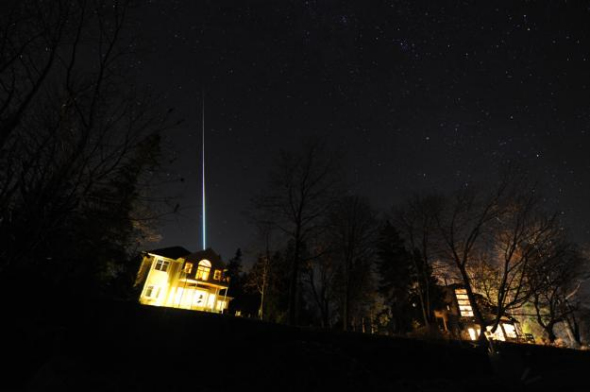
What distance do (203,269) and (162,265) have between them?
415cm

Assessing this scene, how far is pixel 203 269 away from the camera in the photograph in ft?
93.9

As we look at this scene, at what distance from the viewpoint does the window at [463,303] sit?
103 ft

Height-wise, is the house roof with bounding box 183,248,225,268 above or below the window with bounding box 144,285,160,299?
above

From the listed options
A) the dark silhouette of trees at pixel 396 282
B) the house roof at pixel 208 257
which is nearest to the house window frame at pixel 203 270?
the house roof at pixel 208 257

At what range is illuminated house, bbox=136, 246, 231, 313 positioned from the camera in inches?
1003

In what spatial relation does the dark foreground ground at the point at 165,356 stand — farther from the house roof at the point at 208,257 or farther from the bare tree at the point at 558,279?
the house roof at the point at 208,257

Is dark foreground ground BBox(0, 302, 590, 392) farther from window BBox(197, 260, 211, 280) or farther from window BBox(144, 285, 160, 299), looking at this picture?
window BBox(197, 260, 211, 280)

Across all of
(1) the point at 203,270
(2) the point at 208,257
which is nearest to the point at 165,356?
(1) the point at 203,270

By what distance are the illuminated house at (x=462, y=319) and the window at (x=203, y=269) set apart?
26757 millimetres

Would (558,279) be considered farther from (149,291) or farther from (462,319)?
(149,291)

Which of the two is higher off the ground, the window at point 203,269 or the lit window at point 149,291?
the window at point 203,269

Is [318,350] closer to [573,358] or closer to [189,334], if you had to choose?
[189,334]

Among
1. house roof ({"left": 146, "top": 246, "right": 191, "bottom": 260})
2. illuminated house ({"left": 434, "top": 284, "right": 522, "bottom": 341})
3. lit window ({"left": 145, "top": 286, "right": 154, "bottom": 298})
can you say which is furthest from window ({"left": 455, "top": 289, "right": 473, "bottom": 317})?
lit window ({"left": 145, "top": 286, "right": 154, "bottom": 298})

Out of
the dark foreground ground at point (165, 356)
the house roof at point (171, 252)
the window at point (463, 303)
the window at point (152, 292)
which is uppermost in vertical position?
the house roof at point (171, 252)
